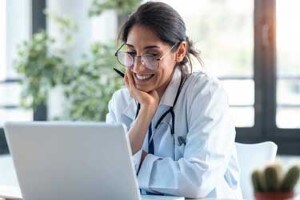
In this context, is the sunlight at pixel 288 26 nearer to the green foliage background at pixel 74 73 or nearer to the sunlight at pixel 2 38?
the green foliage background at pixel 74 73

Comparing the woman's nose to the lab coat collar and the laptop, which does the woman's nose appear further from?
the laptop

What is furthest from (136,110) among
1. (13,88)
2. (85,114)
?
(13,88)

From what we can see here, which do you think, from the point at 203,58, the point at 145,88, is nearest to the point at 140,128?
the point at 145,88

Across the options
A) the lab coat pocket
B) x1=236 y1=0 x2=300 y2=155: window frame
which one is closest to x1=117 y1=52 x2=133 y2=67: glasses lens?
the lab coat pocket

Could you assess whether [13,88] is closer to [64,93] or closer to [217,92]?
[64,93]

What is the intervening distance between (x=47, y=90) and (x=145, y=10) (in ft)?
5.95

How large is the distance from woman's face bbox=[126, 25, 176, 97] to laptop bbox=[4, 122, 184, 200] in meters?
0.58

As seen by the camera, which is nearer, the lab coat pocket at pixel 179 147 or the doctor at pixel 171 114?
the doctor at pixel 171 114

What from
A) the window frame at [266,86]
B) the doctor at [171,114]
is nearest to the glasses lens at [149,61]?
the doctor at [171,114]

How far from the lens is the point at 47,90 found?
3971mm

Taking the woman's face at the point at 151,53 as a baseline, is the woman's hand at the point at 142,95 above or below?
below

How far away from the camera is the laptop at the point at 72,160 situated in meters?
1.62

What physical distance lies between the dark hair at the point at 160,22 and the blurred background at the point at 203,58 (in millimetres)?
1640

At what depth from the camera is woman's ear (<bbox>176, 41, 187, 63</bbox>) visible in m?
2.30
